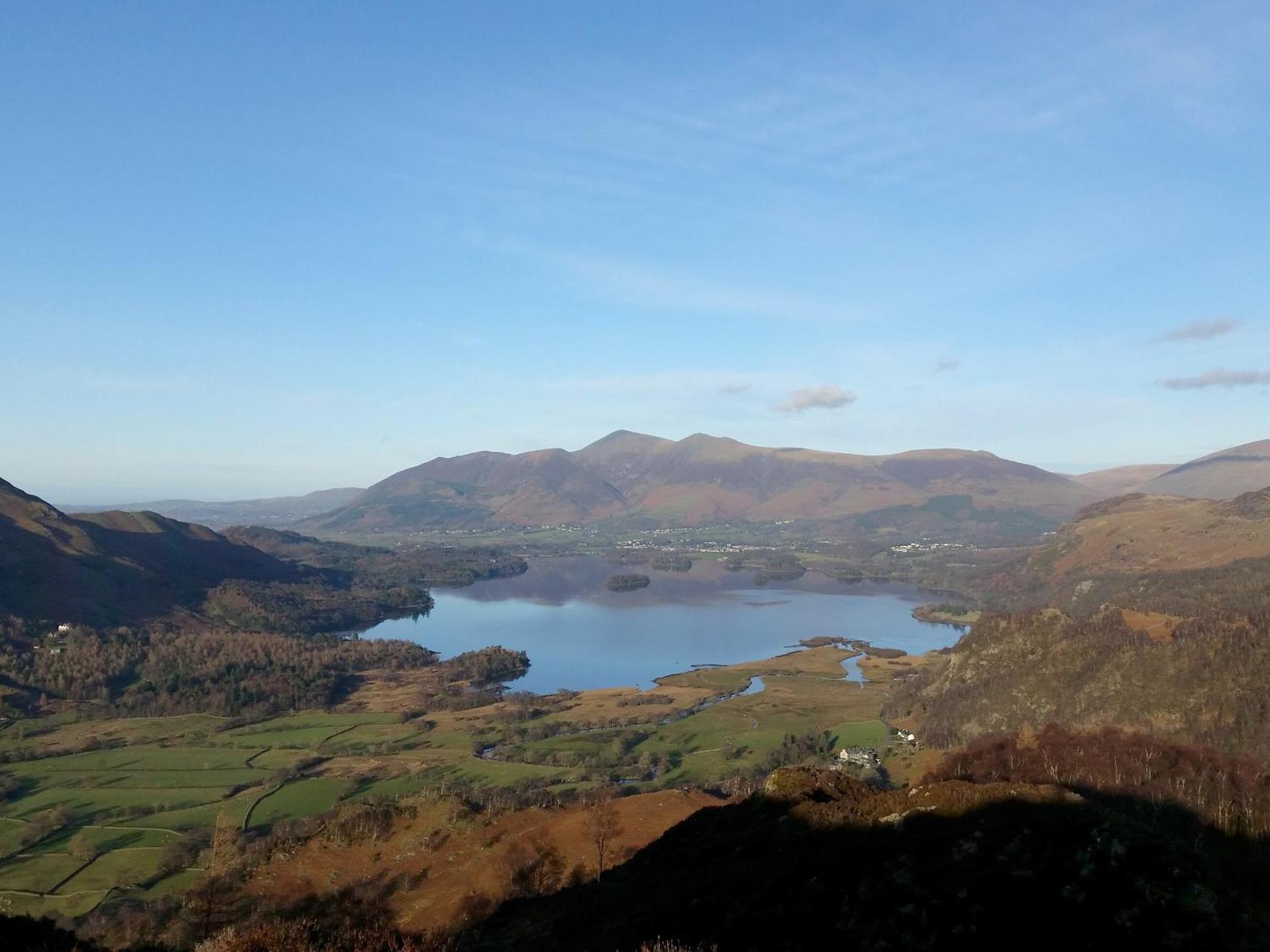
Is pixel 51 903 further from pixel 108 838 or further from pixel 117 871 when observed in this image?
pixel 108 838

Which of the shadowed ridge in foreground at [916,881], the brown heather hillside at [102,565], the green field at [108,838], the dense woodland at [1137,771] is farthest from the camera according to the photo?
the brown heather hillside at [102,565]

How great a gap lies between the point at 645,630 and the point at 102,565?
99852mm

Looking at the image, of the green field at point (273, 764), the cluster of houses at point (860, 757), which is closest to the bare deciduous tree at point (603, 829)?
the green field at point (273, 764)

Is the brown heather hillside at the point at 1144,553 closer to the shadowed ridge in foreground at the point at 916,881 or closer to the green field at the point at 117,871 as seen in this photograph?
the shadowed ridge in foreground at the point at 916,881

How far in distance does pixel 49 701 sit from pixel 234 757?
3650 centimetres

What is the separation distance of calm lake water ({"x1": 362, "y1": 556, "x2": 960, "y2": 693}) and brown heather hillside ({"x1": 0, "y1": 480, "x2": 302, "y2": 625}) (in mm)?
38061

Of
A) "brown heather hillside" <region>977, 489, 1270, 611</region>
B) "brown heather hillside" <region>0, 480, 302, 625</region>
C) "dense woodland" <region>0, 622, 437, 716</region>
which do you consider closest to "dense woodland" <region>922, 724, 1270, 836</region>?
"brown heather hillside" <region>977, 489, 1270, 611</region>

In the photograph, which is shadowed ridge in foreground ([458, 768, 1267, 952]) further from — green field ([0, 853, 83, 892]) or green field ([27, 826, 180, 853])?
green field ([27, 826, 180, 853])

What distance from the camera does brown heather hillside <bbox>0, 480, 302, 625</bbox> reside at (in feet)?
422

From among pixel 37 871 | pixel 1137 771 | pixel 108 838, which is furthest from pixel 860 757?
pixel 37 871

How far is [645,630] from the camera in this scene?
158 meters

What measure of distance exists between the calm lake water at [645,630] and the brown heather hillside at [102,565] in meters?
38.1

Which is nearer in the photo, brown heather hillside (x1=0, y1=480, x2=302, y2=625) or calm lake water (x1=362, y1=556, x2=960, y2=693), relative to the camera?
calm lake water (x1=362, y1=556, x2=960, y2=693)

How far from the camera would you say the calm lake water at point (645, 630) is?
127125 millimetres
